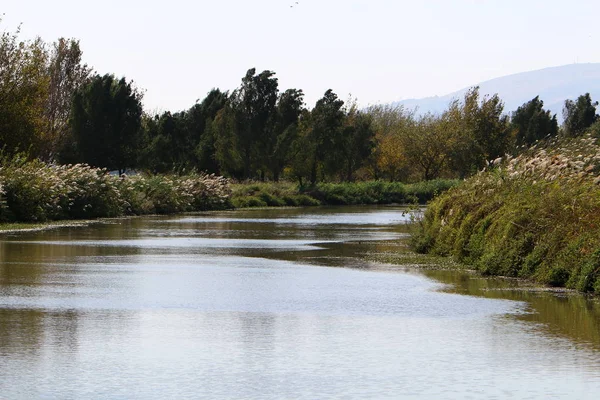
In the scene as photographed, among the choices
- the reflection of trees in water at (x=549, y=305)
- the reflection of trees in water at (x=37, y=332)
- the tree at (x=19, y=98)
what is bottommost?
the reflection of trees in water at (x=549, y=305)

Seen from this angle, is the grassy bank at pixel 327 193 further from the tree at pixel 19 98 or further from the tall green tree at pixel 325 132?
the tree at pixel 19 98

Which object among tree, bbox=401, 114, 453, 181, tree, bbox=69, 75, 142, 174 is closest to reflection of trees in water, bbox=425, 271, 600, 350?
tree, bbox=69, 75, 142, 174

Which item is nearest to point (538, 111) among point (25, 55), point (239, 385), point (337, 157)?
point (337, 157)

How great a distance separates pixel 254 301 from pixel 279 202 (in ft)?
185

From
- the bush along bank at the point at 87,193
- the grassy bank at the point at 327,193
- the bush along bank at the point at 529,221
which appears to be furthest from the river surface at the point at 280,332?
the grassy bank at the point at 327,193

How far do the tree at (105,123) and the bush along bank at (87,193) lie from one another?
9.00 metres

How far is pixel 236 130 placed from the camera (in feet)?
255

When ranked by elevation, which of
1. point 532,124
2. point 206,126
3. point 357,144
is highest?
point 532,124

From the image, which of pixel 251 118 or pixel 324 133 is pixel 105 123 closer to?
pixel 251 118

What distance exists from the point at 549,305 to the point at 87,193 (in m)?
32.5

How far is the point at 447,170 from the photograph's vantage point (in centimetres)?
11031

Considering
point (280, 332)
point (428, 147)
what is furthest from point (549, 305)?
point (428, 147)

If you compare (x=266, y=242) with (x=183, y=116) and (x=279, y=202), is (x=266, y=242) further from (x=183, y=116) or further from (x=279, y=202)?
(x=183, y=116)

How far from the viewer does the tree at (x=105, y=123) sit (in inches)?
2734
